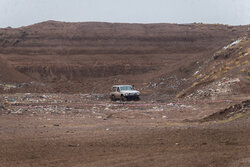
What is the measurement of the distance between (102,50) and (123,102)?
35.0 metres

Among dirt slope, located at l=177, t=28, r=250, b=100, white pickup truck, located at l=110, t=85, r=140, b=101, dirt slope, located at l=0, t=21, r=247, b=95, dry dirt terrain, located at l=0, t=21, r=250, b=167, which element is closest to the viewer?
dry dirt terrain, located at l=0, t=21, r=250, b=167

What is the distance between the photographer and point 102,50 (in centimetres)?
6309

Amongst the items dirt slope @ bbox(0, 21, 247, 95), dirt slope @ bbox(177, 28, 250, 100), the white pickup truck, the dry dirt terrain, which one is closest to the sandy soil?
the dry dirt terrain

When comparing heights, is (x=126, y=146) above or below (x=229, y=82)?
below

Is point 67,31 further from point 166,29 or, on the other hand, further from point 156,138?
point 156,138

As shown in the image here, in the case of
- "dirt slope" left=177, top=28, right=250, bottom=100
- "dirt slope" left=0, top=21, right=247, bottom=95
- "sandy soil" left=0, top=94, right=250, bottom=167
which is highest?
"dirt slope" left=0, top=21, right=247, bottom=95

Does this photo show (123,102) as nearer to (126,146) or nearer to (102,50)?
(126,146)

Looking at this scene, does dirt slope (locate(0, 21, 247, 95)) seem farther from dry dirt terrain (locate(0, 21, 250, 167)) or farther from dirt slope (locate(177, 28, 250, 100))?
dirt slope (locate(177, 28, 250, 100))

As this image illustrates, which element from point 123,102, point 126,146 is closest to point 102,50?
point 123,102

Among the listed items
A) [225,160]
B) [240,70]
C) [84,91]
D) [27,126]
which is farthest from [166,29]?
[225,160]

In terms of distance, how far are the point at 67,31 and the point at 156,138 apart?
59.3m

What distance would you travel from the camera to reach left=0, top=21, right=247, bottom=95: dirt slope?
55.2 m

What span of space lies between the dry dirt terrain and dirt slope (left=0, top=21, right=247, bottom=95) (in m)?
0.17

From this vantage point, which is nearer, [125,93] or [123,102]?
[123,102]
